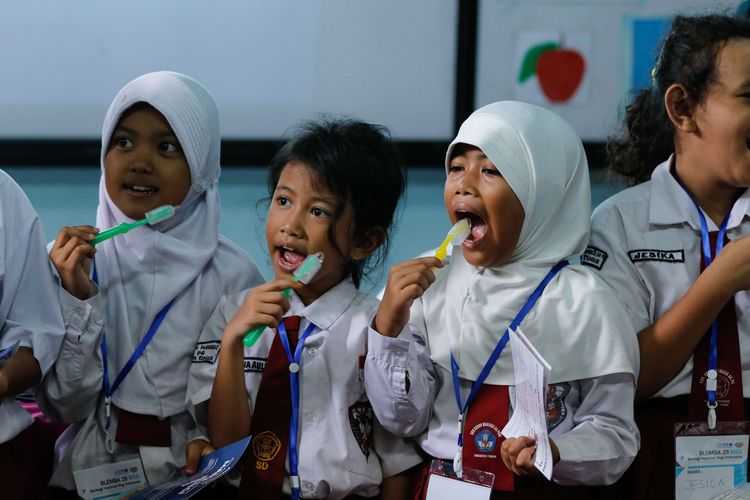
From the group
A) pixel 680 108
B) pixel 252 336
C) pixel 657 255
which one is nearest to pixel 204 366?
pixel 252 336

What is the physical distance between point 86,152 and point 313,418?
157 centimetres

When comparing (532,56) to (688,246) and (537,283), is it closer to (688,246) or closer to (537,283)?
(688,246)

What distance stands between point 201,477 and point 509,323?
0.59 meters

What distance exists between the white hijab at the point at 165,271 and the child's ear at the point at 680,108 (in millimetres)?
903

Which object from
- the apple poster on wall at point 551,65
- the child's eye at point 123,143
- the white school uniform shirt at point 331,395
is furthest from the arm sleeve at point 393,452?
the apple poster on wall at point 551,65

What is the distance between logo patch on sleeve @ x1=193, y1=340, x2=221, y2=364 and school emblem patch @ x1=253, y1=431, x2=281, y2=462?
17 cm

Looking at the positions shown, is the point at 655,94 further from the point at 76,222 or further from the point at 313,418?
the point at 76,222

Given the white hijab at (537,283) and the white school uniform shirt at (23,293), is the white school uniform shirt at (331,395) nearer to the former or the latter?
the white hijab at (537,283)

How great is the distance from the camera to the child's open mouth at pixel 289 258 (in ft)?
6.20

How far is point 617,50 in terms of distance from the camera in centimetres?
332

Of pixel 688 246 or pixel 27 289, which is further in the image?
pixel 688 246

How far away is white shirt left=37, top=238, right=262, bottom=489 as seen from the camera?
1.83 m

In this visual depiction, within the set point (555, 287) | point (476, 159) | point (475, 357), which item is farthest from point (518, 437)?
point (476, 159)

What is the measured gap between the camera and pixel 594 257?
198 cm
